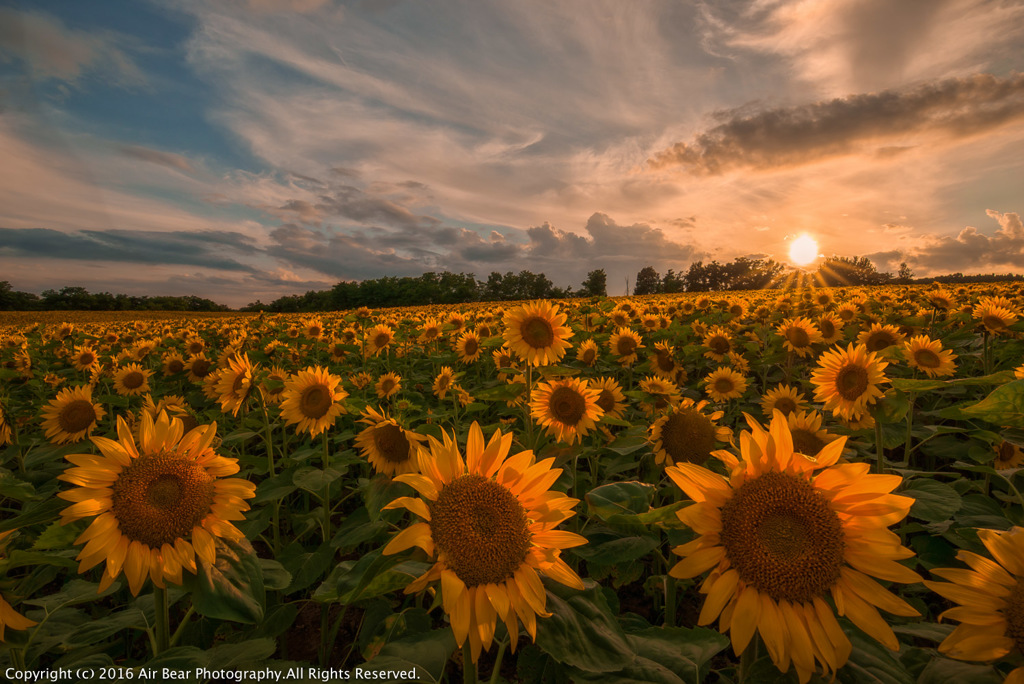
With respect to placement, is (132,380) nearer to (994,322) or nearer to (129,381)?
(129,381)

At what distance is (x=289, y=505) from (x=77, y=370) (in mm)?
7435

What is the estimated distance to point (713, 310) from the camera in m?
11.1

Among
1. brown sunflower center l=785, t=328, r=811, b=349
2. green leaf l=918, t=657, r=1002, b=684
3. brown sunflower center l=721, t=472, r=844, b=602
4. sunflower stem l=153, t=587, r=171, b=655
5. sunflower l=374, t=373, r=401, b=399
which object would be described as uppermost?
brown sunflower center l=785, t=328, r=811, b=349

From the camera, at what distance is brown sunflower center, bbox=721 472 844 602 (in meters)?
1.32

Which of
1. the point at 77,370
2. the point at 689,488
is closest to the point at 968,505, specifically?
the point at 689,488

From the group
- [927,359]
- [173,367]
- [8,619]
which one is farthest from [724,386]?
[173,367]

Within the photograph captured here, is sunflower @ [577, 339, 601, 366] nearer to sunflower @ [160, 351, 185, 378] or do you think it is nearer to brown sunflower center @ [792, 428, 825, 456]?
brown sunflower center @ [792, 428, 825, 456]

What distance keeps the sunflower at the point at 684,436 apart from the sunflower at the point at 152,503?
2502 millimetres

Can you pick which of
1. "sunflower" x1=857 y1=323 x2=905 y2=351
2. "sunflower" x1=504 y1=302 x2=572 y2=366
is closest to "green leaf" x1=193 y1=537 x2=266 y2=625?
"sunflower" x1=504 y1=302 x2=572 y2=366

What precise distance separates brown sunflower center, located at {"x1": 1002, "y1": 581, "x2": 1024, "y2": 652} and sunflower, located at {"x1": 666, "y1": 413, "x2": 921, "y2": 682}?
0.31 meters

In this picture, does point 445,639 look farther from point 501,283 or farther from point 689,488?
point 501,283

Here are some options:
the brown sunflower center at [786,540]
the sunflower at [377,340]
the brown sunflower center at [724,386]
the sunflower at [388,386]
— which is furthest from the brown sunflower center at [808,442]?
the sunflower at [377,340]

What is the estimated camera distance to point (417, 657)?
5.10ft

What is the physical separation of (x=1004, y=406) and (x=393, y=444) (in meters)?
3.01
